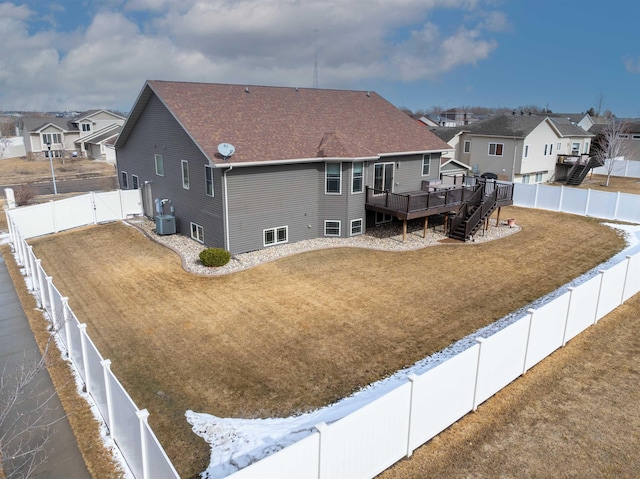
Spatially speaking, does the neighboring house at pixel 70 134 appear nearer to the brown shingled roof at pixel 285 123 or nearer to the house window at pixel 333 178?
the brown shingled roof at pixel 285 123

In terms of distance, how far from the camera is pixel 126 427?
727 cm

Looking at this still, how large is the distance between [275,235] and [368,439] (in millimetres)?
13574

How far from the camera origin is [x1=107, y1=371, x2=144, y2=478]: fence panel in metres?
6.83

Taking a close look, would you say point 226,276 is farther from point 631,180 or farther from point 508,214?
point 631,180

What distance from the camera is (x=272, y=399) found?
9.52 m

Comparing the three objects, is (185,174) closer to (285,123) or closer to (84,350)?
(285,123)

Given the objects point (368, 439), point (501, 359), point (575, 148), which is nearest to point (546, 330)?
point (501, 359)

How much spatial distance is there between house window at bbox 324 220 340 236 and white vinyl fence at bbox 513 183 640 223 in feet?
49.4

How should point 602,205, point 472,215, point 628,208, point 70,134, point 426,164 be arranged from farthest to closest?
point 70,134 < point 602,205 < point 628,208 < point 426,164 < point 472,215

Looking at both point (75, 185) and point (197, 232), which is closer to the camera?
point (197, 232)

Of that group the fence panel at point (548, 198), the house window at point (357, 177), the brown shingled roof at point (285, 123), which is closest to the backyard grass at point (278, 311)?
the house window at point (357, 177)

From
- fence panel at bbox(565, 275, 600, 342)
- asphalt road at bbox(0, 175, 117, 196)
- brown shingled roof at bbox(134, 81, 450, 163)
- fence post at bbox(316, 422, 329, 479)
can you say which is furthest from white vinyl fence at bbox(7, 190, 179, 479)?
asphalt road at bbox(0, 175, 117, 196)

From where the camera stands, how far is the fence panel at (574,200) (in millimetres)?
26908

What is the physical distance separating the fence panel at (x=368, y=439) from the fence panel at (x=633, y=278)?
10.0m
